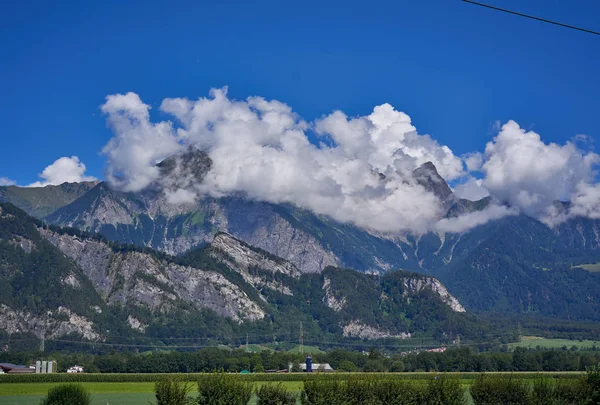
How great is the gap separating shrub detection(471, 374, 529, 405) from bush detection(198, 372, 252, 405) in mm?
31091

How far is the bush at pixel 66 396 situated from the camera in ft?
281

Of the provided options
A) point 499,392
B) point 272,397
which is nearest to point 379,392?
point 272,397

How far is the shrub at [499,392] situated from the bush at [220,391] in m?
31.1

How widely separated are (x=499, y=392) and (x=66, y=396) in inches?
2183

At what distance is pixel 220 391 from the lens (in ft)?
291

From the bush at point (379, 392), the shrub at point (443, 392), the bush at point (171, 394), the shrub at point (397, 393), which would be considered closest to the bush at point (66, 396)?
the bush at point (171, 394)

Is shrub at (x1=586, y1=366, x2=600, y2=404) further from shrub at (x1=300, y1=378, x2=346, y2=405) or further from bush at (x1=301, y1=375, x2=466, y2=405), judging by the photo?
shrub at (x1=300, y1=378, x2=346, y2=405)

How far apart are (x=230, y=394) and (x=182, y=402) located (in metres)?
6.53

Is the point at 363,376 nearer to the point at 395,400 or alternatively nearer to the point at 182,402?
the point at 395,400

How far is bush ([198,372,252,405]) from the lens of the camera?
8831 centimetres

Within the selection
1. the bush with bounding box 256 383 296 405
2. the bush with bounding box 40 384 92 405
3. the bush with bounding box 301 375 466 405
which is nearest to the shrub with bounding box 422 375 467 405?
the bush with bounding box 301 375 466 405

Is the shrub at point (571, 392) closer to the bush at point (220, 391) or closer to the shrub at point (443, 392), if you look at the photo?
the shrub at point (443, 392)

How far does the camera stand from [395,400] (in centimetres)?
9100

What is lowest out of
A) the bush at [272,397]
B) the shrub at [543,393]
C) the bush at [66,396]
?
the shrub at [543,393]
